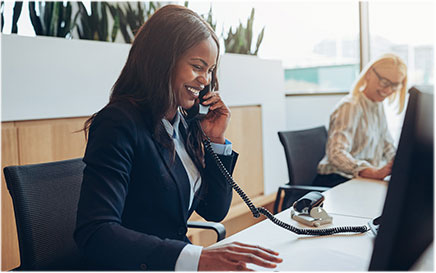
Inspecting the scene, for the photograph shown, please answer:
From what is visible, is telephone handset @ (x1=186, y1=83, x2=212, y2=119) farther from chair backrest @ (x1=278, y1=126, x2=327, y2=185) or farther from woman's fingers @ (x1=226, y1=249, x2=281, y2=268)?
chair backrest @ (x1=278, y1=126, x2=327, y2=185)

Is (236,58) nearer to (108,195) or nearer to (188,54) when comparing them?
(188,54)

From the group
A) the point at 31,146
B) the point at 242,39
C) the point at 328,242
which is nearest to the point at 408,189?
the point at 328,242

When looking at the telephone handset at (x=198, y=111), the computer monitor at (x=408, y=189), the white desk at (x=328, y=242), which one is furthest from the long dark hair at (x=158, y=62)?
the computer monitor at (x=408, y=189)

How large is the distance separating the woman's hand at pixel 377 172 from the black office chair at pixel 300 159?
0.20 metres

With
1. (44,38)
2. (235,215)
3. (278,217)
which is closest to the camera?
(278,217)

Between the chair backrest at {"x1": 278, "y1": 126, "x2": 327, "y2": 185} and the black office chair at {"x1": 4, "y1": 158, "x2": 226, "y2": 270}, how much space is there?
4.09 feet

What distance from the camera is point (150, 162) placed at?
1175 millimetres

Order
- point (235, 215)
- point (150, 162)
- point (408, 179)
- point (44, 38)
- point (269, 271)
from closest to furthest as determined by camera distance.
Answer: point (408, 179)
point (269, 271)
point (150, 162)
point (44, 38)
point (235, 215)

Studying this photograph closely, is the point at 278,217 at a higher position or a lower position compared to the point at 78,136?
lower

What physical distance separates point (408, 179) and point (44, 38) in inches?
72.8

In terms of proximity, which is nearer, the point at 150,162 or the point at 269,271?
the point at 269,271

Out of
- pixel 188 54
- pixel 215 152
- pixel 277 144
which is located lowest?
pixel 277 144

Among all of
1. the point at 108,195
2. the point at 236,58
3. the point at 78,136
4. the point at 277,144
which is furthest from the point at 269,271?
the point at 277,144

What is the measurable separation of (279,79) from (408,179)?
306cm
